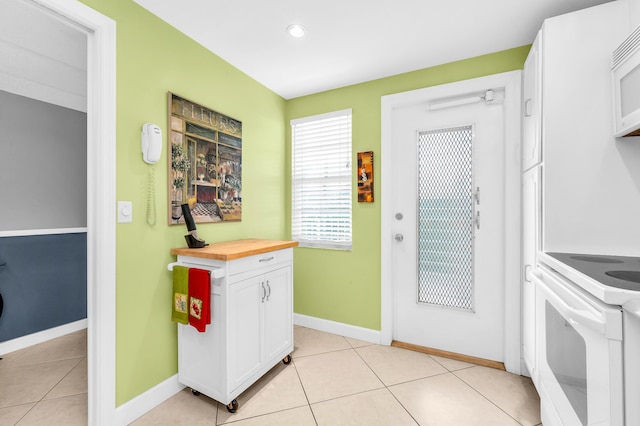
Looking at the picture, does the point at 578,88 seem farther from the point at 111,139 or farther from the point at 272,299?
the point at 111,139

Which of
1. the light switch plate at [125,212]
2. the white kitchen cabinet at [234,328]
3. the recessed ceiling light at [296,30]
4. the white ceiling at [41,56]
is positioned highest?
the recessed ceiling light at [296,30]

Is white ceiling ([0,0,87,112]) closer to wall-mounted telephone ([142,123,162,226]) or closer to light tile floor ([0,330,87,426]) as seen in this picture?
wall-mounted telephone ([142,123,162,226])

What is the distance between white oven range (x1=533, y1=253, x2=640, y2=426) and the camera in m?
0.81

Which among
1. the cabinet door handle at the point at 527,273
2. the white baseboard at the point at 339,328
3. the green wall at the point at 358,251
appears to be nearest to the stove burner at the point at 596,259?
the cabinet door handle at the point at 527,273

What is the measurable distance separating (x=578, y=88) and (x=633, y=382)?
4.59 feet

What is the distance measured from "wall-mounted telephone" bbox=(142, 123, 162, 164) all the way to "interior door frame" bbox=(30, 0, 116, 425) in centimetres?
18

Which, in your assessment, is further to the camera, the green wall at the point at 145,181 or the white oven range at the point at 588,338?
the green wall at the point at 145,181

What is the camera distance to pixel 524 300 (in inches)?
77.4

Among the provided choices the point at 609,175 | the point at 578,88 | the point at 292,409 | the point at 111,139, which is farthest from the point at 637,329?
the point at 111,139

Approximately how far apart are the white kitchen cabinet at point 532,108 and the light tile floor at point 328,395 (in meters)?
1.52

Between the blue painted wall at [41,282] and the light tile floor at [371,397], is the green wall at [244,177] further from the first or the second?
the blue painted wall at [41,282]

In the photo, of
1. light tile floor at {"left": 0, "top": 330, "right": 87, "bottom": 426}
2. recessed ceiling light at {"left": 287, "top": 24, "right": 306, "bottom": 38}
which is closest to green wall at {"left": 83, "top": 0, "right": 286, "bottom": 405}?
light tile floor at {"left": 0, "top": 330, "right": 87, "bottom": 426}

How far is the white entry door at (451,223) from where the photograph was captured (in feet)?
7.17

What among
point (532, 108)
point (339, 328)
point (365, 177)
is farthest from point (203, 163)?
point (532, 108)
